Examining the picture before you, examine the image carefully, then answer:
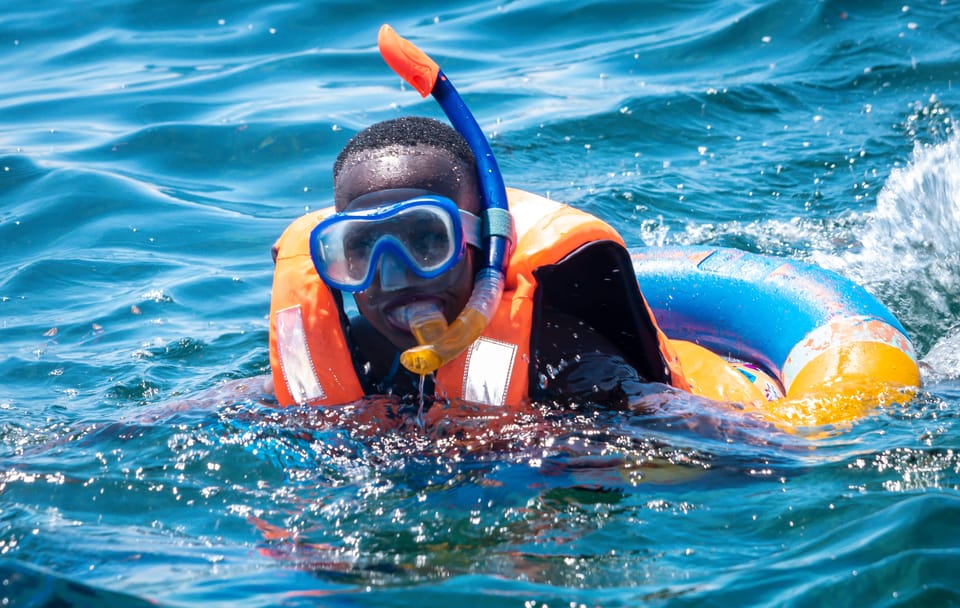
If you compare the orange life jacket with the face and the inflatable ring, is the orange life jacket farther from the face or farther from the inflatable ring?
the inflatable ring

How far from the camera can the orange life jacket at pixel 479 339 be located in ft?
11.3

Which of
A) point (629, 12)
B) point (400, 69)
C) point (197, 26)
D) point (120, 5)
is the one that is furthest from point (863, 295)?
point (120, 5)

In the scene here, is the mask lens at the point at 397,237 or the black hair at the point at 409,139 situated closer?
the mask lens at the point at 397,237

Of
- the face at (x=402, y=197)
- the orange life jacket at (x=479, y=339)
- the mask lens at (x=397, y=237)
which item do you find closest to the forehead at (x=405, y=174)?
the face at (x=402, y=197)

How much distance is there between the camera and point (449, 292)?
343cm

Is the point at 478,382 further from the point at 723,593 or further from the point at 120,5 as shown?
the point at 120,5

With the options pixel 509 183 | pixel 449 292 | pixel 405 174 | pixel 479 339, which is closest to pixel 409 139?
pixel 405 174

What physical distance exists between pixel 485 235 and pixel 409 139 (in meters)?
0.37

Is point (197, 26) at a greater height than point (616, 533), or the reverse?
point (197, 26)

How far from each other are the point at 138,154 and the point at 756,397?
16.2 feet

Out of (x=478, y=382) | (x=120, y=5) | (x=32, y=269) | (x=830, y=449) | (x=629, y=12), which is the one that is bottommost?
(x=830, y=449)

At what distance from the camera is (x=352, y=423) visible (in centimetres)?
354

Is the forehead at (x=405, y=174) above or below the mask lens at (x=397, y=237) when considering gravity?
above

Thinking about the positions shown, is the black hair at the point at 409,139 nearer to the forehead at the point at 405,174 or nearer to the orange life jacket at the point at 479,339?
the forehead at the point at 405,174
